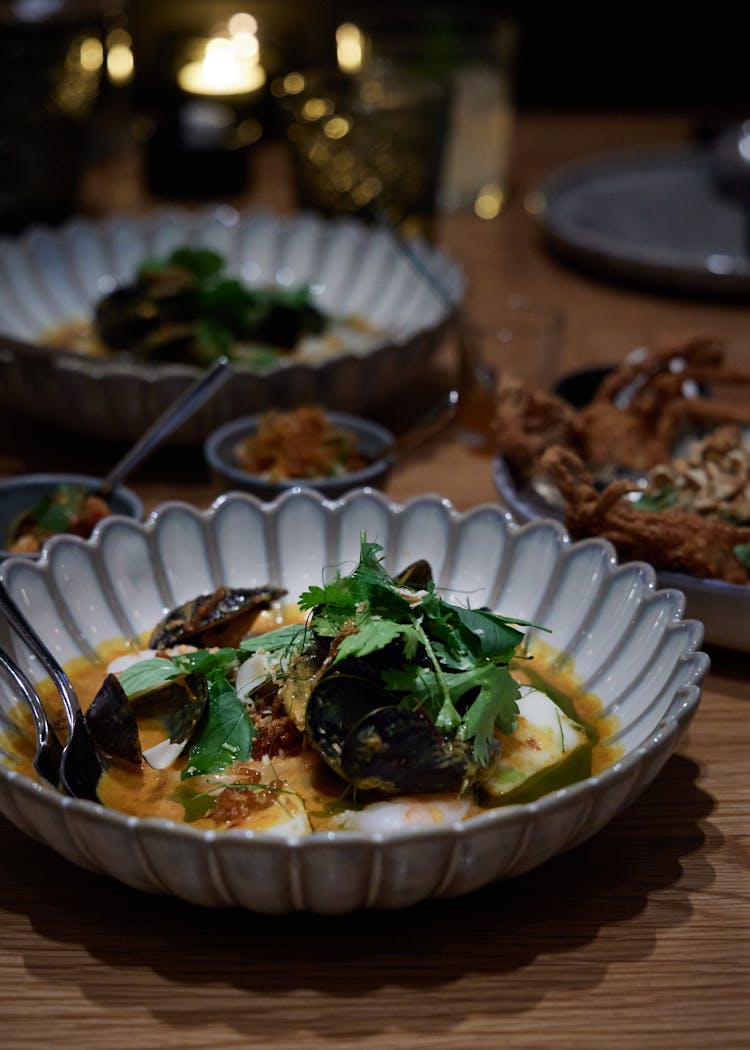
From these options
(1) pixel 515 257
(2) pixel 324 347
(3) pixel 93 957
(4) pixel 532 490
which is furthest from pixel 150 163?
(3) pixel 93 957

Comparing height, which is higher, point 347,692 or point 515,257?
point 347,692

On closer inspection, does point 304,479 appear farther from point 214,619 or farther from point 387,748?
point 387,748

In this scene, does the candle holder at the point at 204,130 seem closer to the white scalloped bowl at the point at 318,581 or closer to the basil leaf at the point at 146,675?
the white scalloped bowl at the point at 318,581

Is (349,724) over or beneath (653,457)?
over

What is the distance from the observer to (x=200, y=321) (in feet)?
7.49

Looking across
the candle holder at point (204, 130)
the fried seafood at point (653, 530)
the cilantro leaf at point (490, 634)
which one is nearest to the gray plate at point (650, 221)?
the candle holder at point (204, 130)

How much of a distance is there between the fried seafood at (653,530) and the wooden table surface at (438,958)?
0.29 metres

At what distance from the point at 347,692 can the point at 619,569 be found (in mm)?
428

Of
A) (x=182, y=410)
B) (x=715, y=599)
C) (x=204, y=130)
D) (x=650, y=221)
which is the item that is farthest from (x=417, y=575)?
(x=204, y=130)

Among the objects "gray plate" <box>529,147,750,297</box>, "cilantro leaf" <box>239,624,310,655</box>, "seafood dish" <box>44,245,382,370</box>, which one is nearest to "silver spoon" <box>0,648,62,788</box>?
"cilantro leaf" <box>239,624,310,655</box>

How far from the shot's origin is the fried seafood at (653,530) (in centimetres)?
151

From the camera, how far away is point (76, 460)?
2.21 m

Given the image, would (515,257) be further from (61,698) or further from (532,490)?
(61,698)

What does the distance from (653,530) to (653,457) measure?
0.43m
